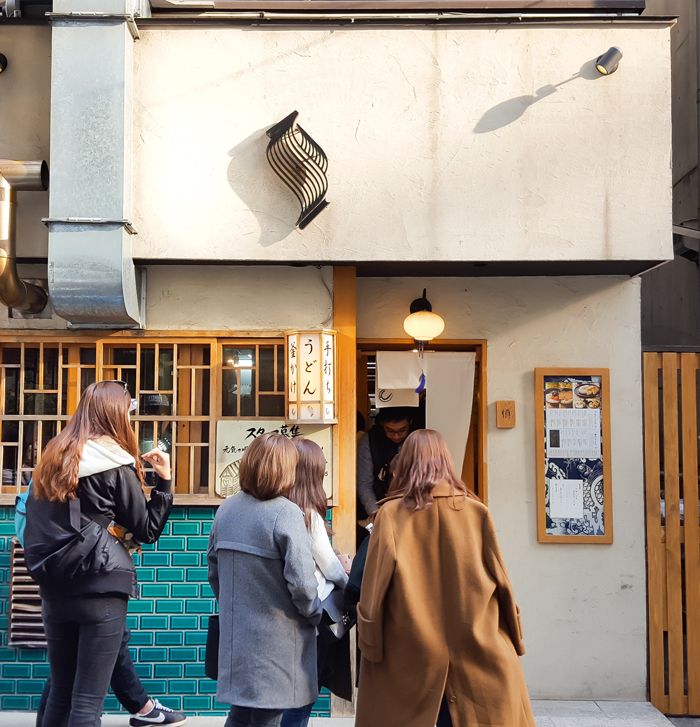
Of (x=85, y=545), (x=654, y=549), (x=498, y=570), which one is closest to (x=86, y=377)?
(x=85, y=545)

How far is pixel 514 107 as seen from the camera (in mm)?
5773

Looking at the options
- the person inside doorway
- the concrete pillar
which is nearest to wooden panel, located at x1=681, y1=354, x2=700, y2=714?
the person inside doorway

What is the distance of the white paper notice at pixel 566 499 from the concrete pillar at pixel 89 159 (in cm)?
357

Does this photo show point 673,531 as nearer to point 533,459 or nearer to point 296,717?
point 533,459

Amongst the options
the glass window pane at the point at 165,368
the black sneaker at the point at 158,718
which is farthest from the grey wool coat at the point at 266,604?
the glass window pane at the point at 165,368

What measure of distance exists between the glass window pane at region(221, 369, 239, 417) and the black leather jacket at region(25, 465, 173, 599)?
183 cm

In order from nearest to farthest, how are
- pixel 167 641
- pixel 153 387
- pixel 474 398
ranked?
1. pixel 167 641
2. pixel 153 387
3. pixel 474 398

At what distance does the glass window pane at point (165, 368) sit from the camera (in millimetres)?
6145

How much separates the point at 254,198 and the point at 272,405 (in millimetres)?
1534

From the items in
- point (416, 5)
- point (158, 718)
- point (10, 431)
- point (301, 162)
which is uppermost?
point (416, 5)

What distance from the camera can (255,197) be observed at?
5797mm

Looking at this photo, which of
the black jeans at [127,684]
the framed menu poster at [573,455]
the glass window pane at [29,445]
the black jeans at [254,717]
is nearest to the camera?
the black jeans at [254,717]

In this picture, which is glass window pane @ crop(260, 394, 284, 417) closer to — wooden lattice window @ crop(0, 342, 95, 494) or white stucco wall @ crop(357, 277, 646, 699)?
white stucco wall @ crop(357, 277, 646, 699)

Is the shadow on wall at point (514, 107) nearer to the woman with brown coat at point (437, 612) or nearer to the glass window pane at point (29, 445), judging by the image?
the woman with brown coat at point (437, 612)
